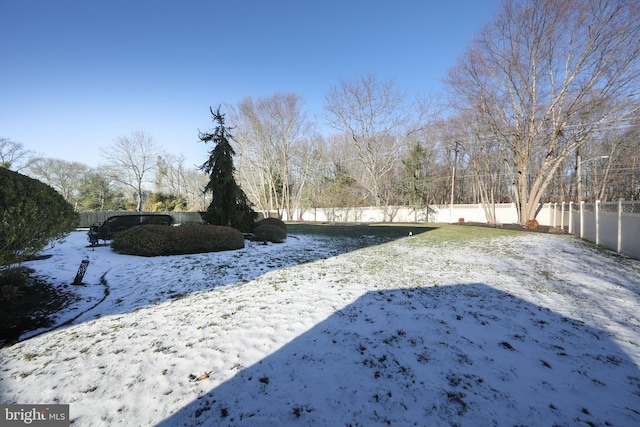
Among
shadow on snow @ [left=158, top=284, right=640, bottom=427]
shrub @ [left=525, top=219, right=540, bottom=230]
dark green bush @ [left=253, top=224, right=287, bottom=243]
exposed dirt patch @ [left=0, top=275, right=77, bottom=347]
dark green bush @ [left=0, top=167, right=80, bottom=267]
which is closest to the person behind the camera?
shadow on snow @ [left=158, top=284, right=640, bottom=427]

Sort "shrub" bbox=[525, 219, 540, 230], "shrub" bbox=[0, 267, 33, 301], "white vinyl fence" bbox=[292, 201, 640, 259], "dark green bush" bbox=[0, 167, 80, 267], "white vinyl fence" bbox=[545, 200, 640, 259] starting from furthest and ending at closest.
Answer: "shrub" bbox=[525, 219, 540, 230], "white vinyl fence" bbox=[292, 201, 640, 259], "white vinyl fence" bbox=[545, 200, 640, 259], "shrub" bbox=[0, 267, 33, 301], "dark green bush" bbox=[0, 167, 80, 267]

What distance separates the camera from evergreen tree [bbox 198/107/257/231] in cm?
1077

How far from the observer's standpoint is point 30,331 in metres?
3.08

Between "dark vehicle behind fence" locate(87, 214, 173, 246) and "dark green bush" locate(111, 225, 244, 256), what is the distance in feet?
6.69

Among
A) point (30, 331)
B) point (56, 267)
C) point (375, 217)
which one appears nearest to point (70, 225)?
point (56, 267)

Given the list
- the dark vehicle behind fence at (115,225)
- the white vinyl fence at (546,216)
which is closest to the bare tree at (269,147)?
the white vinyl fence at (546,216)

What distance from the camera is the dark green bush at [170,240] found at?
7.12 m

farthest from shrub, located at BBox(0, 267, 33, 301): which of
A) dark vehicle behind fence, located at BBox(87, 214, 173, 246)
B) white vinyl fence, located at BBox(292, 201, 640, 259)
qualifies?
white vinyl fence, located at BBox(292, 201, 640, 259)

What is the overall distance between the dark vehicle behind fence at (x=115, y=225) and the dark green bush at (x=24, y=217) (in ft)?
18.9

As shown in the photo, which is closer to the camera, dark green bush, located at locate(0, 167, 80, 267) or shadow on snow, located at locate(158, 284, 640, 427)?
shadow on snow, located at locate(158, 284, 640, 427)

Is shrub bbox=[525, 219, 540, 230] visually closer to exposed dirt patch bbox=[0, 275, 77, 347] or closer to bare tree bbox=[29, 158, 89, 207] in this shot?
exposed dirt patch bbox=[0, 275, 77, 347]

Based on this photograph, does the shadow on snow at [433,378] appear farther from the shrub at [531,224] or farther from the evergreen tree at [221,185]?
the shrub at [531,224]

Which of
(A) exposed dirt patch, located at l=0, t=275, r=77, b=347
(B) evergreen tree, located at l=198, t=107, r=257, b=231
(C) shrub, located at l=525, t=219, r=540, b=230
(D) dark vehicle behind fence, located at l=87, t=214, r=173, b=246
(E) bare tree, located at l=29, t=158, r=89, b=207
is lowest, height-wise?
(A) exposed dirt patch, located at l=0, t=275, r=77, b=347

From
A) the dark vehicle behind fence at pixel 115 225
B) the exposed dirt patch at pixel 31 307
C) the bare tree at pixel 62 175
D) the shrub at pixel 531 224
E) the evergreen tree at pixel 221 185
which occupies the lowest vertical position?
the exposed dirt patch at pixel 31 307
